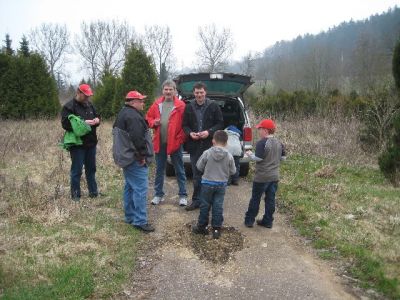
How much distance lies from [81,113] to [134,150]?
1.61m

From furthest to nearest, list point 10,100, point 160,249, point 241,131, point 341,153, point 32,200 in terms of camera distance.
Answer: point 10,100 → point 341,153 → point 241,131 → point 32,200 → point 160,249

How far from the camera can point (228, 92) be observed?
8109mm

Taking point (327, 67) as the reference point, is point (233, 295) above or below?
below

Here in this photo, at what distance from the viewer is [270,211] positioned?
221 inches

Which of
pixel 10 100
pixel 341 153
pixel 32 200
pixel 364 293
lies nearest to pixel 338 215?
pixel 364 293

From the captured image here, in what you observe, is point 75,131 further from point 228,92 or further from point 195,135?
point 228,92

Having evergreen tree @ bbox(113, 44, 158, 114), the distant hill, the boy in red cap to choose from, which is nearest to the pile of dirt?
the boy in red cap

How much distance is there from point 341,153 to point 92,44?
52.7m

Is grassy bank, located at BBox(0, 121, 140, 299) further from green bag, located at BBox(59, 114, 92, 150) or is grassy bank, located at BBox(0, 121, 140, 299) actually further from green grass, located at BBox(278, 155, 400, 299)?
green grass, located at BBox(278, 155, 400, 299)

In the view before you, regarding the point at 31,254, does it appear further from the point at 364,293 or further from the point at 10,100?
the point at 10,100

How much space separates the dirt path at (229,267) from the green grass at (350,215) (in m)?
0.36

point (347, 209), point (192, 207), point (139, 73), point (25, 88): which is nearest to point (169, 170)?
point (192, 207)

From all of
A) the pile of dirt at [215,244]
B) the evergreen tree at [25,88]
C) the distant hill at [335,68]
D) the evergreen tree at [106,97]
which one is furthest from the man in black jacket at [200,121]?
the distant hill at [335,68]

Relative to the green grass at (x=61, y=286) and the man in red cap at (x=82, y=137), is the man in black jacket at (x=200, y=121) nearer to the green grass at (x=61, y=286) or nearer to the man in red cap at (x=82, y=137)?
the man in red cap at (x=82, y=137)
